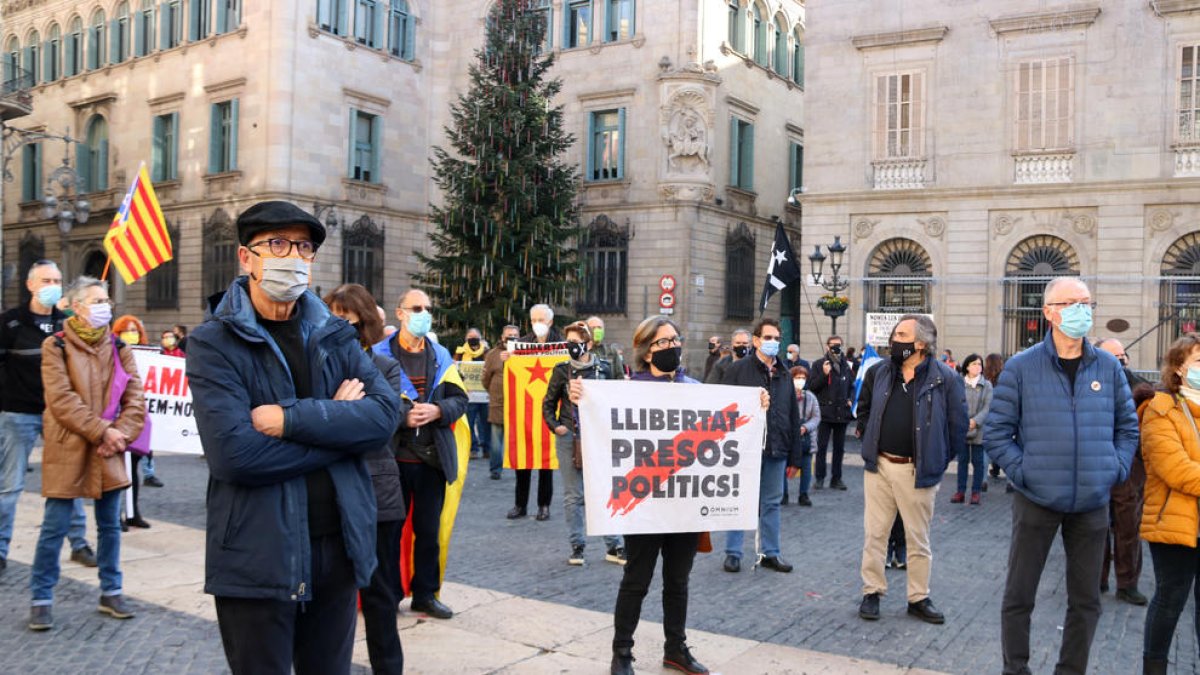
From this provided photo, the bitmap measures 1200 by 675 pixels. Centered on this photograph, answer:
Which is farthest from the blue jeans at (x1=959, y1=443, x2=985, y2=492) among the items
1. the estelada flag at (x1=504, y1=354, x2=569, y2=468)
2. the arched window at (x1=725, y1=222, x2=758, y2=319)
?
the arched window at (x1=725, y1=222, x2=758, y2=319)

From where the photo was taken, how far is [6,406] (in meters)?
7.48

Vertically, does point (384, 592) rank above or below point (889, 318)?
below

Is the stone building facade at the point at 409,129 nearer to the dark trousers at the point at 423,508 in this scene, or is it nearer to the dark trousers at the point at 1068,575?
the dark trousers at the point at 423,508

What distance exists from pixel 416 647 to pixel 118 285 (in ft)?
105

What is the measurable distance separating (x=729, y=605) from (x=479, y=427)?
10102 millimetres

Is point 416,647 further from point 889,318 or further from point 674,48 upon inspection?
point 674,48

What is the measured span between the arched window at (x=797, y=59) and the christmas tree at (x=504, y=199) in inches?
439

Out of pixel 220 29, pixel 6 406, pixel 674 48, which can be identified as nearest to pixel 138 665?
pixel 6 406

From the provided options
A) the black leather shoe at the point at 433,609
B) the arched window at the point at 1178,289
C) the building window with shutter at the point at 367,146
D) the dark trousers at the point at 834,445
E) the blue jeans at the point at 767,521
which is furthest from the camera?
the building window with shutter at the point at 367,146

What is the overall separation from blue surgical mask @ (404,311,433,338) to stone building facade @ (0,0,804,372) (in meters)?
22.4

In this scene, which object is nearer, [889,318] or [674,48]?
[889,318]

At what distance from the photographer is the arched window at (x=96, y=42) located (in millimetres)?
36000

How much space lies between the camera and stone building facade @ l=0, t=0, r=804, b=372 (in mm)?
29844

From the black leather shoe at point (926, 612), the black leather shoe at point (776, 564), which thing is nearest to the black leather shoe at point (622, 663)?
the black leather shoe at point (926, 612)
